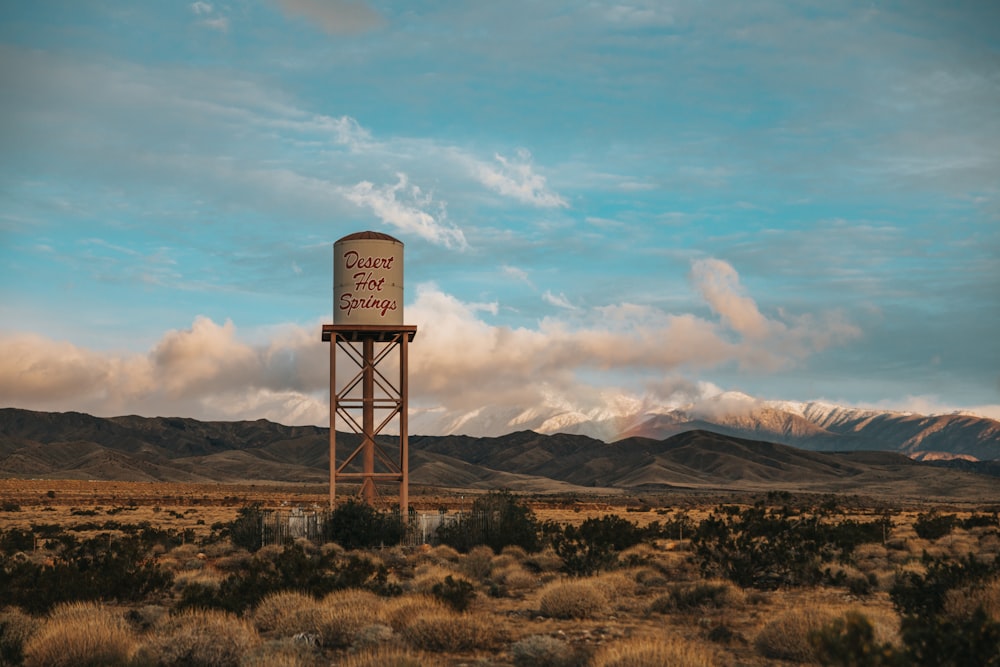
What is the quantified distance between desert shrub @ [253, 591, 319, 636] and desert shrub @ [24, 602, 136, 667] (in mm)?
2512

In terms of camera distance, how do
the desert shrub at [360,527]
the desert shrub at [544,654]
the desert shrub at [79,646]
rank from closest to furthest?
the desert shrub at [79,646], the desert shrub at [544,654], the desert shrub at [360,527]

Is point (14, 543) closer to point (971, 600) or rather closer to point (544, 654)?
point (544, 654)

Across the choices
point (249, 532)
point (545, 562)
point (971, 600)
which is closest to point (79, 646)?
point (971, 600)

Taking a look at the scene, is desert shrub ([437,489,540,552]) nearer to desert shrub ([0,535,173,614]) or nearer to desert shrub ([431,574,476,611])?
desert shrub ([0,535,173,614])

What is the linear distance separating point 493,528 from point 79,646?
19.4 meters

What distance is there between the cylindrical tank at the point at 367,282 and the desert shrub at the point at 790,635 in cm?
2423

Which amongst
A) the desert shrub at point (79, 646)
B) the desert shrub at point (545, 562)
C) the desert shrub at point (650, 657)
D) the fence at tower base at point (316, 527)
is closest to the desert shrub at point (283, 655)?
the desert shrub at point (79, 646)

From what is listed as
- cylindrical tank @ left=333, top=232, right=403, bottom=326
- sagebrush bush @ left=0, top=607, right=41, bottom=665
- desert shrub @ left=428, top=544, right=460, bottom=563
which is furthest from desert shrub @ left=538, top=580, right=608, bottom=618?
cylindrical tank @ left=333, top=232, right=403, bottom=326

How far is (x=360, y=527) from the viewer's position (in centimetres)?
3234

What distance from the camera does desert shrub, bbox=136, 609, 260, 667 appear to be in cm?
1284

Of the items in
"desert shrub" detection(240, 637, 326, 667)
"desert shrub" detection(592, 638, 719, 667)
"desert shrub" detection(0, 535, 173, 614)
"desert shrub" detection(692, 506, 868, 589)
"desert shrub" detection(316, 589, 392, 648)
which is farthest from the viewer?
"desert shrub" detection(692, 506, 868, 589)

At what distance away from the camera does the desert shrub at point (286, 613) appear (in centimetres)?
1537

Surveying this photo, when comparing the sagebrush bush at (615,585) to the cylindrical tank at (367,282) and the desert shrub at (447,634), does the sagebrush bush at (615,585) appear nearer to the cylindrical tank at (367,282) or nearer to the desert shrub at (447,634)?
the desert shrub at (447,634)

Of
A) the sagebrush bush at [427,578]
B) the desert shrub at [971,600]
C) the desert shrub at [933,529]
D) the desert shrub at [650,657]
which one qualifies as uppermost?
the desert shrub at [971,600]
